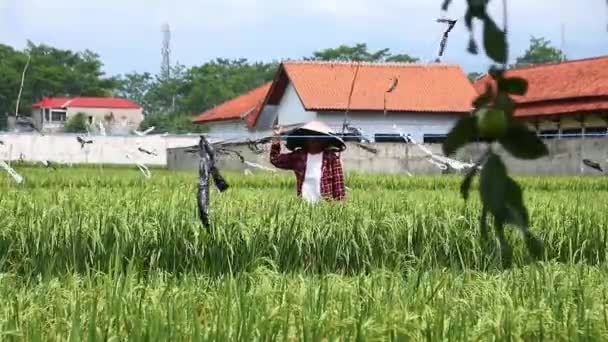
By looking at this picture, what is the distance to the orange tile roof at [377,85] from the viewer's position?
26.2 metres

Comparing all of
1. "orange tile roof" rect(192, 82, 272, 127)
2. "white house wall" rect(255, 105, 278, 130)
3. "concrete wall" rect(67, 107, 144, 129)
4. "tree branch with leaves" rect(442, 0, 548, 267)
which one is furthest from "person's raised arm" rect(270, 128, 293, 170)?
"concrete wall" rect(67, 107, 144, 129)

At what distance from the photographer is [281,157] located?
6633 mm

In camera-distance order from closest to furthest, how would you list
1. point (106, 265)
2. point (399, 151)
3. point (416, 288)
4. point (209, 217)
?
point (416, 288) → point (106, 265) → point (209, 217) → point (399, 151)

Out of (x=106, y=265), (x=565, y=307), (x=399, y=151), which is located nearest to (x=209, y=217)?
(x=106, y=265)

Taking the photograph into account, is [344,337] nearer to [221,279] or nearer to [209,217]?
[221,279]

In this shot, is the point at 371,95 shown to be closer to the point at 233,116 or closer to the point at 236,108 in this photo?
the point at 233,116

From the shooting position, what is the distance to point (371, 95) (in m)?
26.4

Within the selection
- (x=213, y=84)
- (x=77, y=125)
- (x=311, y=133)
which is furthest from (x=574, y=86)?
(x=213, y=84)

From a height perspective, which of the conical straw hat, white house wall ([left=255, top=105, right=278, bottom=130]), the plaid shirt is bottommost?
the plaid shirt

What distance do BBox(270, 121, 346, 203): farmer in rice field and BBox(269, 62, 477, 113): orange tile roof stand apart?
1891 cm

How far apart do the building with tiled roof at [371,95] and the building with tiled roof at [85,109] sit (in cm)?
2386

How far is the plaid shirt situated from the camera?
21.4 ft

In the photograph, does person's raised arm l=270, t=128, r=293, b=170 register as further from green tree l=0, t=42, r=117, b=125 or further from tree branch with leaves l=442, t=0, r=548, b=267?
Result: green tree l=0, t=42, r=117, b=125

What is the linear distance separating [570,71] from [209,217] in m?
21.8
